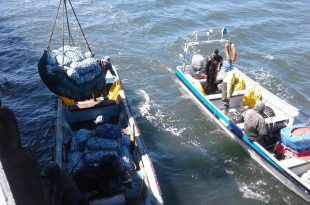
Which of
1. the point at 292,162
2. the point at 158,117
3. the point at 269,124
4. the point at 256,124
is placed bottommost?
the point at 158,117

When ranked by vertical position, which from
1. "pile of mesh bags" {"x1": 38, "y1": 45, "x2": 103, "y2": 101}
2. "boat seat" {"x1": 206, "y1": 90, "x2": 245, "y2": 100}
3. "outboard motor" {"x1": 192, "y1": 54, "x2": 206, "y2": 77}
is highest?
"pile of mesh bags" {"x1": 38, "y1": 45, "x2": 103, "y2": 101}

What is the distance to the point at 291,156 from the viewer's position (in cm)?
991

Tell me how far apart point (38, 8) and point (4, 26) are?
342cm

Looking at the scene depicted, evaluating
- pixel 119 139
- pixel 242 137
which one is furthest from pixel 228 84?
pixel 119 139

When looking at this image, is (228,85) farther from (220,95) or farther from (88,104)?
(88,104)

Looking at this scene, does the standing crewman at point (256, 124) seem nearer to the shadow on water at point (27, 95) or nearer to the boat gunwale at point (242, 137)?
the boat gunwale at point (242, 137)

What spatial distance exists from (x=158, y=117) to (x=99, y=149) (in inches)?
198

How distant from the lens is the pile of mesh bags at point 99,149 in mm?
8352

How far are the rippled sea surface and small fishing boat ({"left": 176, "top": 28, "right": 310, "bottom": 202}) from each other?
0.58 m

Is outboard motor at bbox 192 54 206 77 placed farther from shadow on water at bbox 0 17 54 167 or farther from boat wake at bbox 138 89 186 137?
shadow on water at bbox 0 17 54 167

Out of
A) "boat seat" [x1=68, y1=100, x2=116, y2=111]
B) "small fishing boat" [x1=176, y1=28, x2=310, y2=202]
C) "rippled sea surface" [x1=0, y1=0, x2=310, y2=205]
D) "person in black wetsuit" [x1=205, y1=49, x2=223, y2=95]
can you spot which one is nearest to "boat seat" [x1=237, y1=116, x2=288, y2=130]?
"small fishing boat" [x1=176, y1=28, x2=310, y2=202]

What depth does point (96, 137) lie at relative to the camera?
907cm

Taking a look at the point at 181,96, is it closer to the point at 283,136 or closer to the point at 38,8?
the point at 283,136

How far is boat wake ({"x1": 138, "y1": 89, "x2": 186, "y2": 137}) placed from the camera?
12.8m
